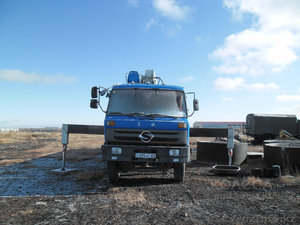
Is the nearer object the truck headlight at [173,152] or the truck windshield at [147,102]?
the truck headlight at [173,152]

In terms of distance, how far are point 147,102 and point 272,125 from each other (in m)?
19.9

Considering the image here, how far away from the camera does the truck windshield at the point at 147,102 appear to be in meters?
6.50

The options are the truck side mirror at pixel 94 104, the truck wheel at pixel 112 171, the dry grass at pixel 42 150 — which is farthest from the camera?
the dry grass at pixel 42 150

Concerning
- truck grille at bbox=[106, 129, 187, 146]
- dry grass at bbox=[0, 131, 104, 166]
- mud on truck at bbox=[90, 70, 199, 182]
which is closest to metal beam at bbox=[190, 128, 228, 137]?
mud on truck at bbox=[90, 70, 199, 182]

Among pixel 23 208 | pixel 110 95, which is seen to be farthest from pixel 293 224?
pixel 110 95

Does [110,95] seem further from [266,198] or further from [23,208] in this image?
[266,198]

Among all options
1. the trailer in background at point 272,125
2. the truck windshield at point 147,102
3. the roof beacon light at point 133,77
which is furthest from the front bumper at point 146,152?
the trailer in background at point 272,125

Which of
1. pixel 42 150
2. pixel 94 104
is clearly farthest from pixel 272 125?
pixel 94 104

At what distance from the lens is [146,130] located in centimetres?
604

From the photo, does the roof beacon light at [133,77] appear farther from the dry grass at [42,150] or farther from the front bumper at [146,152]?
the dry grass at [42,150]

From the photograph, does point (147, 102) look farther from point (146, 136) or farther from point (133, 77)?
point (133, 77)

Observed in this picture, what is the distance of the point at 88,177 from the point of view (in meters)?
7.28

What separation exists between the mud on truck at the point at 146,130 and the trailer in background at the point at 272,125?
1875 cm

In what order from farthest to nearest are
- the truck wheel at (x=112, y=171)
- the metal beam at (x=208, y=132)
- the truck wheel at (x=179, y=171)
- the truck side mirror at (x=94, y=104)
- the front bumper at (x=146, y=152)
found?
the metal beam at (x=208, y=132) → the truck side mirror at (x=94, y=104) → the truck wheel at (x=179, y=171) → the truck wheel at (x=112, y=171) → the front bumper at (x=146, y=152)
